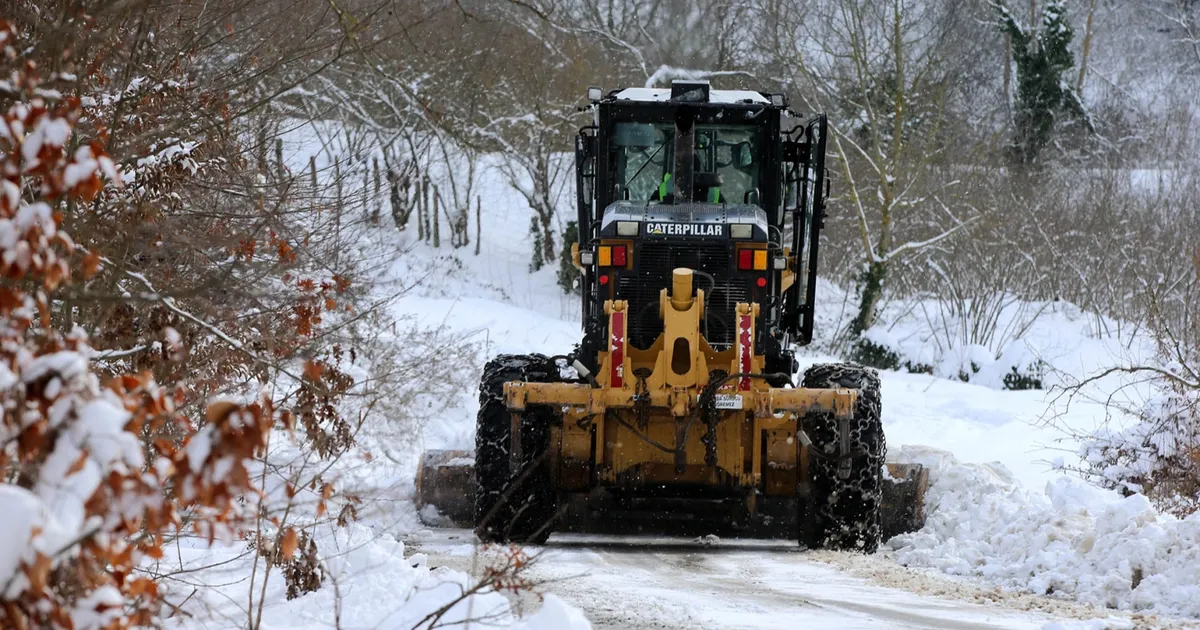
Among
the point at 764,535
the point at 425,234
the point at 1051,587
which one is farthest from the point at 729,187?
the point at 425,234

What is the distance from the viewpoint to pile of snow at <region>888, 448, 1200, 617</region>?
7.52 meters

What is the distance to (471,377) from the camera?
16.5 meters

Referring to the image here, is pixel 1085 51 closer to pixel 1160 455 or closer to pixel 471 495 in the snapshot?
pixel 1160 455

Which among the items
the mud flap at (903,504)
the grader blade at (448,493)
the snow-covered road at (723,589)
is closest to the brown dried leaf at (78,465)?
the snow-covered road at (723,589)

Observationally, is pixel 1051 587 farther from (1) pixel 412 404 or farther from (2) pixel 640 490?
(1) pixel 412 404

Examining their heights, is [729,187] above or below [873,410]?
above

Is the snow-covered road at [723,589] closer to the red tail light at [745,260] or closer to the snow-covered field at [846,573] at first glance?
the snow-covered field at [846,573]

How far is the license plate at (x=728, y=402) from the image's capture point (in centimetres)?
869

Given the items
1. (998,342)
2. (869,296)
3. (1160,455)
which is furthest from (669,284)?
(869,296)

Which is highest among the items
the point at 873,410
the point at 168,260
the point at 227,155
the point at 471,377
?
the point at 227,155

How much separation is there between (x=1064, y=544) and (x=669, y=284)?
3.05 m

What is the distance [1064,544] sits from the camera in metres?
8.41

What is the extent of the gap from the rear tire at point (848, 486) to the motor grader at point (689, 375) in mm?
14

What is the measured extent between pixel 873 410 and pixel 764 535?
1286mm
